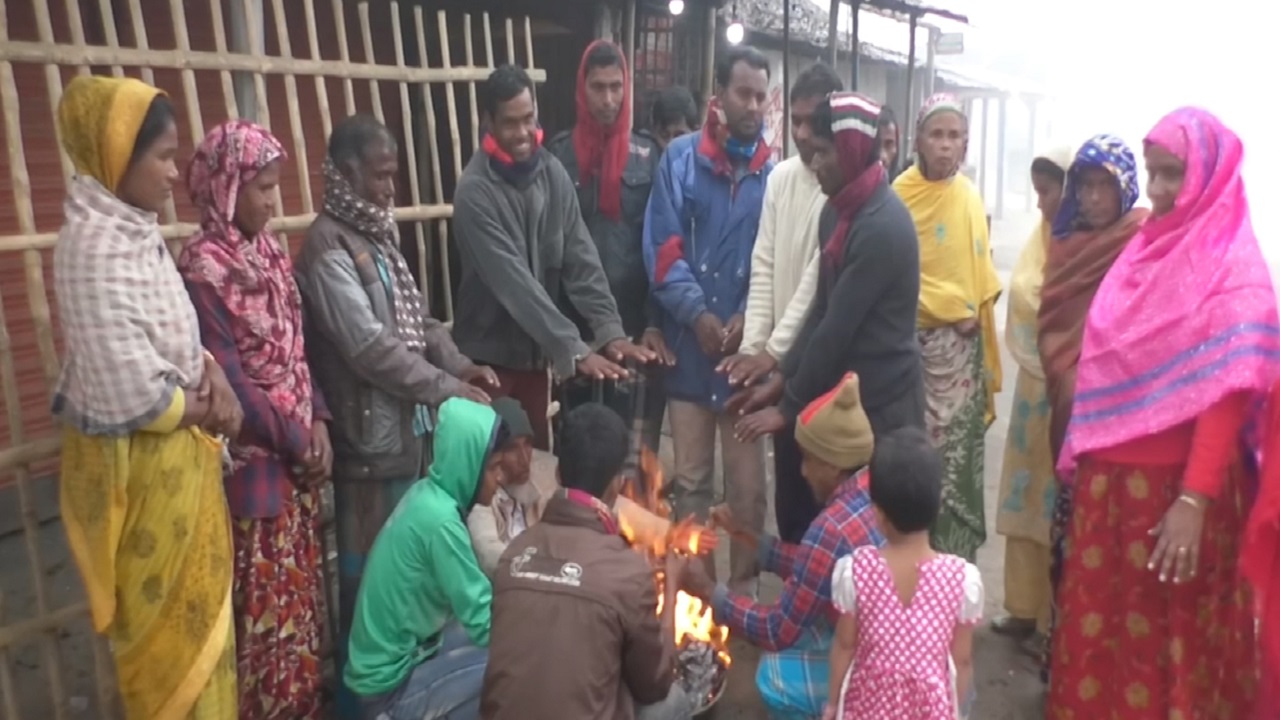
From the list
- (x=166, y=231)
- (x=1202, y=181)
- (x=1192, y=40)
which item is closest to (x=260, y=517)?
(x=166, y=231)

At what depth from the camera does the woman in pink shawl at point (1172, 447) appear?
292 centimetres

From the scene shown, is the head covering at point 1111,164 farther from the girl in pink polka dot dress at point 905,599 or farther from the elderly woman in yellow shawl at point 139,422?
the elderly woman in yellow shawl at point 139,422

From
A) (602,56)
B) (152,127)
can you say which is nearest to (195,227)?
(152,127)

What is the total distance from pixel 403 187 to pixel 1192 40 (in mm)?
41957

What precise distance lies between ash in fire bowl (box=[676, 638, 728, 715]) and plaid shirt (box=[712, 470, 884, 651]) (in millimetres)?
494

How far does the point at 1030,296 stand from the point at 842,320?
1.11 metres

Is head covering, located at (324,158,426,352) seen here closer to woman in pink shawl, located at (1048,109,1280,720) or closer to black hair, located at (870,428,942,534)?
black hair, located at (870,428,942,534)

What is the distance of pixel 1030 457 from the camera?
4320mm

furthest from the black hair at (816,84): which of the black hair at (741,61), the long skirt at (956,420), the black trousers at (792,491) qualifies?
the black trousers at (792,491)

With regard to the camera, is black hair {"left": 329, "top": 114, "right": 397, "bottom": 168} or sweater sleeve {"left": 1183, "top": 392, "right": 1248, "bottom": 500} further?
black hair {"left": 329, "top": 114, "right": 397, "bottom": 168}

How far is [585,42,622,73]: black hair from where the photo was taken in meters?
4.51

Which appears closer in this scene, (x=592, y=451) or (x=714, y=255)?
(x=592, y=451)

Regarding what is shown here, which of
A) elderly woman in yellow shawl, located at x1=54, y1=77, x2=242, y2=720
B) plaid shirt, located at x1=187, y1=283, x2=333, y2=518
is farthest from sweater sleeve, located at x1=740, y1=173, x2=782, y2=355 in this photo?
elderly woman in yellow shawl, located at x1=54, y1=77, x2=242, y2=720

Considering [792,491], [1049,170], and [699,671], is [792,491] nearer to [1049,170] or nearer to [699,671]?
[699,671]
